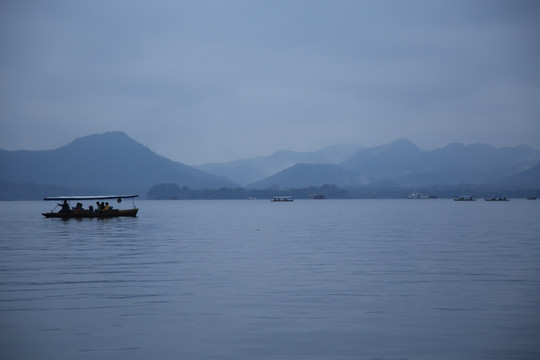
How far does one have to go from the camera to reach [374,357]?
17.7 meters

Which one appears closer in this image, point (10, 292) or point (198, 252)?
point (10, 292)

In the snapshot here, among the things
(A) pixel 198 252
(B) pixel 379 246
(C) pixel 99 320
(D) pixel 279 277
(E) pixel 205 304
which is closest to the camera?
(C) pixel 99 320

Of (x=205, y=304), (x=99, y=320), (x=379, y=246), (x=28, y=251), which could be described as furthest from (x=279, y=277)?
(x=28, y=251)

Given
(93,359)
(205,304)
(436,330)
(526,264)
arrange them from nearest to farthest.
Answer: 1. (93,359)
2. (436,330)
3. (205,304)
4. (526,264)

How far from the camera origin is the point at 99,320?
22.7 metres

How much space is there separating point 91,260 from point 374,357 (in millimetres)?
31081

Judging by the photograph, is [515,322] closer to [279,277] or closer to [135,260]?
[279,277]

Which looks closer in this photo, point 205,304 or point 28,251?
point 205,304

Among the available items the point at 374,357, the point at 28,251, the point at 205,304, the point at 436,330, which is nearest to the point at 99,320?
the point at 205,304

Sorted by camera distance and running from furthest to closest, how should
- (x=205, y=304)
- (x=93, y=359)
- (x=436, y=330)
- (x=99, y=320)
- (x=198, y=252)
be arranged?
(x=198, y=252), (x=205, y=304), (x=99, y=320), (x=436, y=330), (x=93, y=359)

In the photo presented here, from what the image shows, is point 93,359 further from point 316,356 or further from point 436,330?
point 436,330

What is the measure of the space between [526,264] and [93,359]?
103ft

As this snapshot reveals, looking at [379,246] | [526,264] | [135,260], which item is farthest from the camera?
[379,246]

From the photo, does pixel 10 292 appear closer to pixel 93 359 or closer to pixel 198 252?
pixel 93 359
